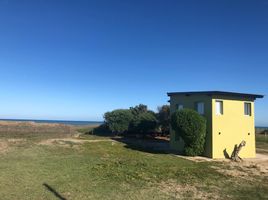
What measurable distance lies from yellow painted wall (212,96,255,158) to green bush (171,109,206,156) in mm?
1007

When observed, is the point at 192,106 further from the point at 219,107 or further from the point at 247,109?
the point at 247,109

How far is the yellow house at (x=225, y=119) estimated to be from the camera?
65.4 ft

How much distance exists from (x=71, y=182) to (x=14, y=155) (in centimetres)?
725

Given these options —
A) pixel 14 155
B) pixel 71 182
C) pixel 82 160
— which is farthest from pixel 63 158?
pixel 71 182

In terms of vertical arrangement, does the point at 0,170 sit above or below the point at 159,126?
below

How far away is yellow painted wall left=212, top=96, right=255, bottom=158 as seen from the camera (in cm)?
1995

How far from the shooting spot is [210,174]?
13539 mm

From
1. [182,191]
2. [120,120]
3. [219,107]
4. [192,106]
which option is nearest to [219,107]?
[219,107]

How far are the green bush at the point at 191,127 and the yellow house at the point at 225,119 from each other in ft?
2.59

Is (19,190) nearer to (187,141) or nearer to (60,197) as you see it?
(60,197)

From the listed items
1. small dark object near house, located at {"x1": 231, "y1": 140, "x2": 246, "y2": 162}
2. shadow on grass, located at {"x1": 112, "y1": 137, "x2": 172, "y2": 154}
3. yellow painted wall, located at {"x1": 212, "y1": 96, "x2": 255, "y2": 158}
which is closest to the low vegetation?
shadow on grass, located at {"x1": 112, "y1": 137, "x2": 172, "y2": 154}

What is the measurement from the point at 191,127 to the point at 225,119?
2829 millimetres

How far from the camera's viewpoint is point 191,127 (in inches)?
750

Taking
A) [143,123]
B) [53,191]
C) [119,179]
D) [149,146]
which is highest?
[143,123]
